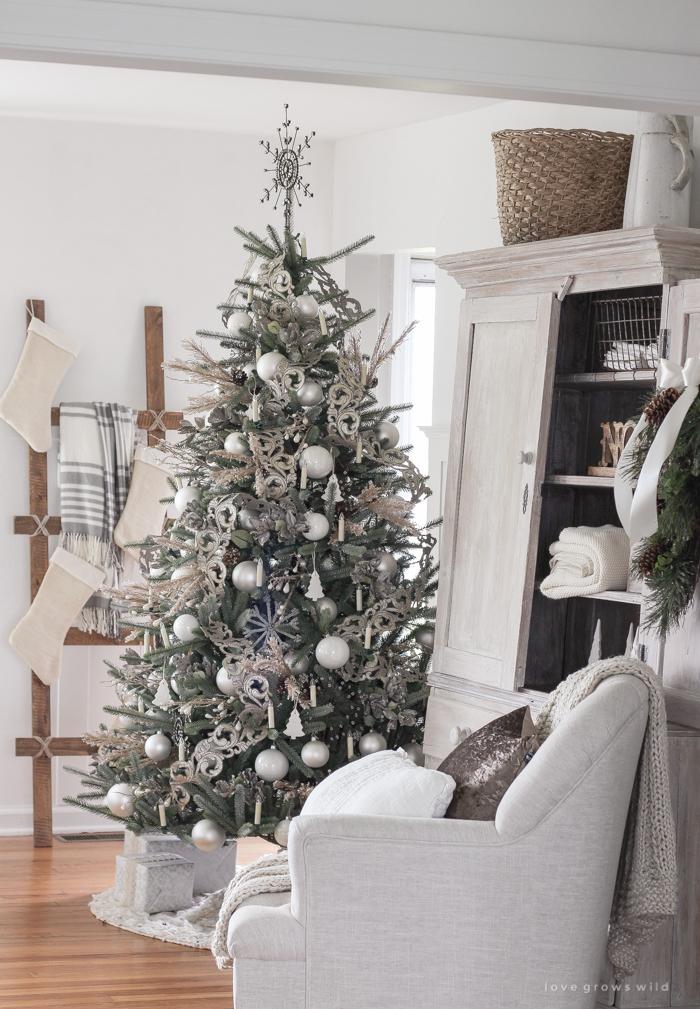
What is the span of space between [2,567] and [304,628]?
5.83ft

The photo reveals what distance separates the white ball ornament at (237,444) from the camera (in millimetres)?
3432

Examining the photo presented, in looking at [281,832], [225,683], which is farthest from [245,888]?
[225,683]

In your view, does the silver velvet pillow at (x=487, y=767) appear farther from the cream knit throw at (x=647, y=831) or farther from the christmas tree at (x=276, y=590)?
the christmas tree at (x=276, y=590)

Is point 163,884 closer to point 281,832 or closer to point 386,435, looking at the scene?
point 281,832

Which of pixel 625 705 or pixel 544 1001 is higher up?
pixel 625 705

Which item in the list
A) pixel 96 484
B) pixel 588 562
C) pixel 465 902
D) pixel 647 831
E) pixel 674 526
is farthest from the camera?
pixel 96 484

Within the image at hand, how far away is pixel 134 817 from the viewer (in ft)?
11.7

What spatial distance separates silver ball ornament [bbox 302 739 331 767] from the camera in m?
3.37

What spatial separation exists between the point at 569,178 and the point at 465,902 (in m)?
1.83

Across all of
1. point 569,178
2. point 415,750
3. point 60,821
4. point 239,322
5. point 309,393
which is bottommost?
point 60,821

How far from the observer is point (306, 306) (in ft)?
11.4

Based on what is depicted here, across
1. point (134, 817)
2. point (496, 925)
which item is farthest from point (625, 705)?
point (134, 817)

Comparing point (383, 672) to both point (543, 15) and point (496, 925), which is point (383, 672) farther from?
point (543, 15)

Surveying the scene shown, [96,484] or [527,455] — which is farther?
[96,484]
